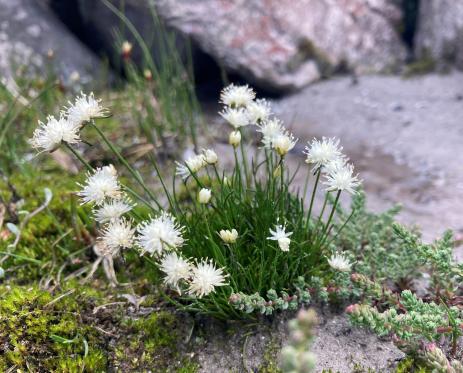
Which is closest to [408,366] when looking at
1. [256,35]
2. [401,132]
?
[401,132]

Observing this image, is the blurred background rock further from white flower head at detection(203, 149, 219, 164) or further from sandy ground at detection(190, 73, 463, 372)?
white flower head at detection(203, 149, 219, 164)

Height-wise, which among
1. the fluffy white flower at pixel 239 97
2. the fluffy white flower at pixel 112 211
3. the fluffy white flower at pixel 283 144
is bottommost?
the fluffy white flower at pixel 112 211

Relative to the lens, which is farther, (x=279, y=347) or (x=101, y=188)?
(x=279, y=347)

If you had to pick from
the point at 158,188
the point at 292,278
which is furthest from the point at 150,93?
the point at 292,278

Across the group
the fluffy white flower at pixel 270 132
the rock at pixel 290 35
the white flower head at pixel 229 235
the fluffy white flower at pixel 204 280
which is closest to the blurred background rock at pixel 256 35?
the rock at pixel 290 35

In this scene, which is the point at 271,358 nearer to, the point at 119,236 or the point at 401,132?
the point at 119,236

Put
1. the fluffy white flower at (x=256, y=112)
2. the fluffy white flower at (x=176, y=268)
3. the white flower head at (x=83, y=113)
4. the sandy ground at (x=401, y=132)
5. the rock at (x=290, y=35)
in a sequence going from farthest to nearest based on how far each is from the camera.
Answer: the rock at (x=290, y=35), the sandy ground at (x=401, y=132), the fluffy white flower at (x=256, y=112), the white flower head at (x=83, y=113), the fluffy white flower at (x=176, y=268)

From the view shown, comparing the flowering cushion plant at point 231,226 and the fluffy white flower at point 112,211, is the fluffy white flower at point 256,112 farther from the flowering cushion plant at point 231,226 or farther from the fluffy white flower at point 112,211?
the fluffy white flower at point 112,211
